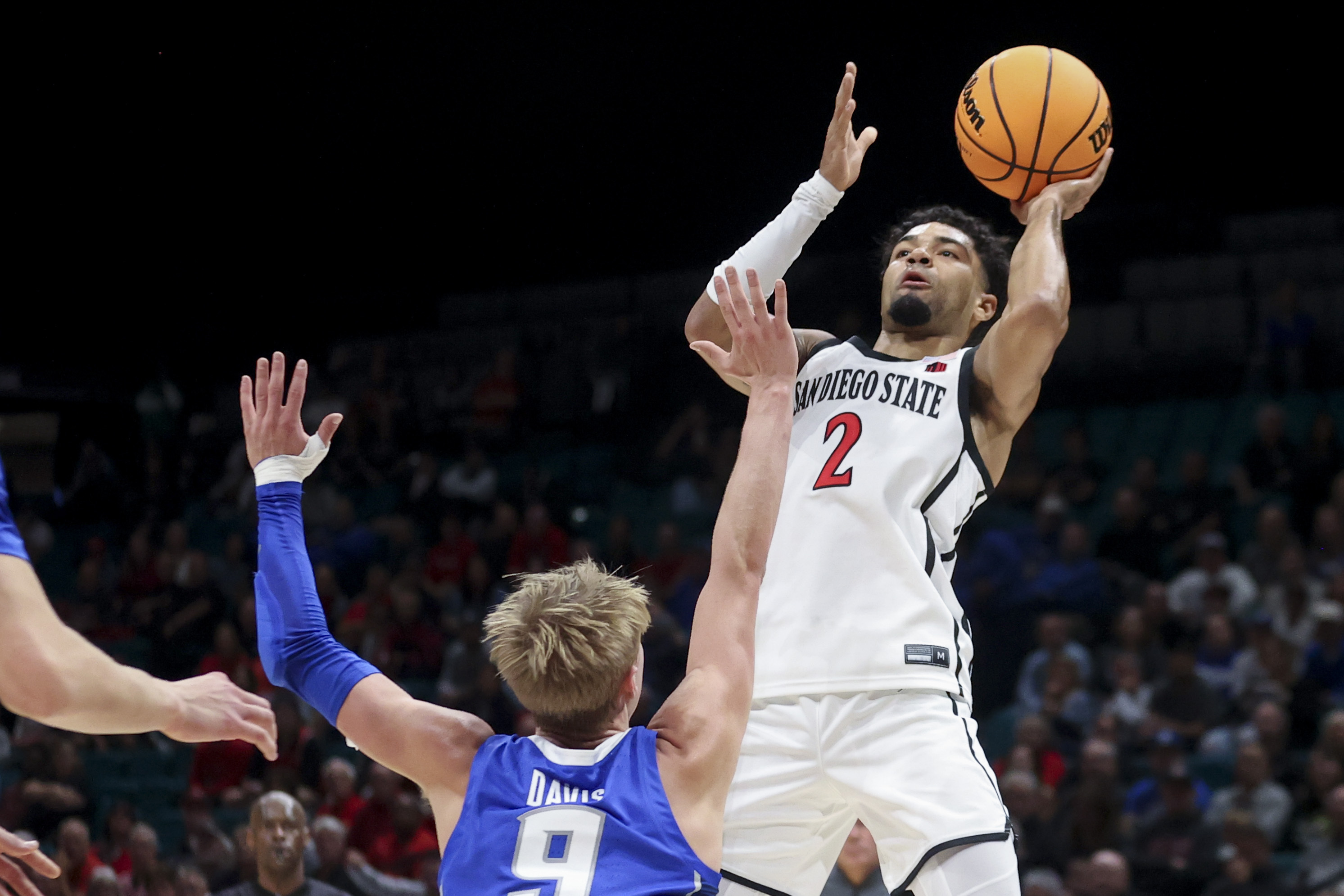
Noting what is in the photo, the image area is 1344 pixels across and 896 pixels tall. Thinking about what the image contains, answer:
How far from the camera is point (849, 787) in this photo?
3.52 m

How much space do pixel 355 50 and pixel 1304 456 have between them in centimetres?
907

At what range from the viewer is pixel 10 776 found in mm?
10859

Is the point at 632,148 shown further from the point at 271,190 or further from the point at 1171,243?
the point at 1171,243

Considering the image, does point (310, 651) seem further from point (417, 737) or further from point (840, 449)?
point (840, 449)

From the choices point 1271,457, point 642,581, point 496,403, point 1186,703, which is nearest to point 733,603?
point 1186,703

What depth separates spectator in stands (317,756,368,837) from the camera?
9.17 m

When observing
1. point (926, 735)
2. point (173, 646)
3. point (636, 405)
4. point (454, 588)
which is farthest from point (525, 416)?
point (926, 735)

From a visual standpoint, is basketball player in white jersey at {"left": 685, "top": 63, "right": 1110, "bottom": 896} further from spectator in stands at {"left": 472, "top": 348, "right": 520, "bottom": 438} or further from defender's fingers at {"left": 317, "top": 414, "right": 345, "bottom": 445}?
spectator in stands at {"left": 472, "top": 348, "right": 520, "bottom": 438}

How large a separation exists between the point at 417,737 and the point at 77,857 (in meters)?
7.54

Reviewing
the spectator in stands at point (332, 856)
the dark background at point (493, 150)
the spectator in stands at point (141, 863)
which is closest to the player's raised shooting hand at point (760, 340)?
the spectator in stands at point (332, 856)

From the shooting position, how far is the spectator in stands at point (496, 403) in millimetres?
13586

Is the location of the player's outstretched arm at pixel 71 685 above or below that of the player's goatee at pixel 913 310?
below

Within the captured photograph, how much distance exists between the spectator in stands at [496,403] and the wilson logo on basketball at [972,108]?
943cm

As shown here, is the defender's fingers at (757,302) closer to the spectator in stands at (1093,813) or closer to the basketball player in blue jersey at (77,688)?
the basketball player in blue jersey at (77,688)
